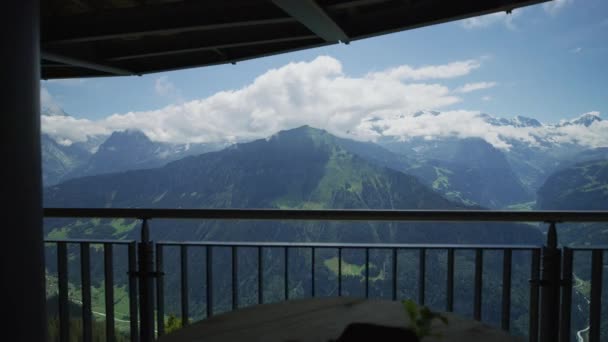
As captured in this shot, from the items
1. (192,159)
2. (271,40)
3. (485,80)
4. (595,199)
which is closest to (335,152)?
(192,159)

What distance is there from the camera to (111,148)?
121 m

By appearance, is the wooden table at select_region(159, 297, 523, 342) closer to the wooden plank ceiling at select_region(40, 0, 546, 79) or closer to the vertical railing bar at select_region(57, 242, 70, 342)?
the vertical railing bar at select_region(57, 242, 70, 342)

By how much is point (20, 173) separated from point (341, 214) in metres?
1.47

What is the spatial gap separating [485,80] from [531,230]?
90.1 metres

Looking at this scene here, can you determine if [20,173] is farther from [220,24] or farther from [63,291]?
[220,24]

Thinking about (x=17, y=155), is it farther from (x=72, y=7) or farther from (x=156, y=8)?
(x=72, y=7)

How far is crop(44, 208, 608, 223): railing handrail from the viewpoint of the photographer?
6.91ft

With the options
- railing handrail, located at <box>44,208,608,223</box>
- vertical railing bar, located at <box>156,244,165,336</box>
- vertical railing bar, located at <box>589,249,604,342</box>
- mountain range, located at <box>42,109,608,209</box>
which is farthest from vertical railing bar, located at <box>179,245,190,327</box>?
mountain range, located at <box>42,109,608,209</box>

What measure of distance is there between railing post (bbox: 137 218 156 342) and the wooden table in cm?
112

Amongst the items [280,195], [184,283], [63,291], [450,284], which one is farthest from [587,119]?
[63,291]

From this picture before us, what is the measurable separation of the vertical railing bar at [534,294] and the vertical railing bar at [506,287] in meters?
0.12

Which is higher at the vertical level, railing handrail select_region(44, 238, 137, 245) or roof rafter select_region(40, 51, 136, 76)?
roof rafter select_region(40, 51, 136, 76)

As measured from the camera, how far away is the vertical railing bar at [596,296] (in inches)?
86.8

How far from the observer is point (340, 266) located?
97.2 inches
